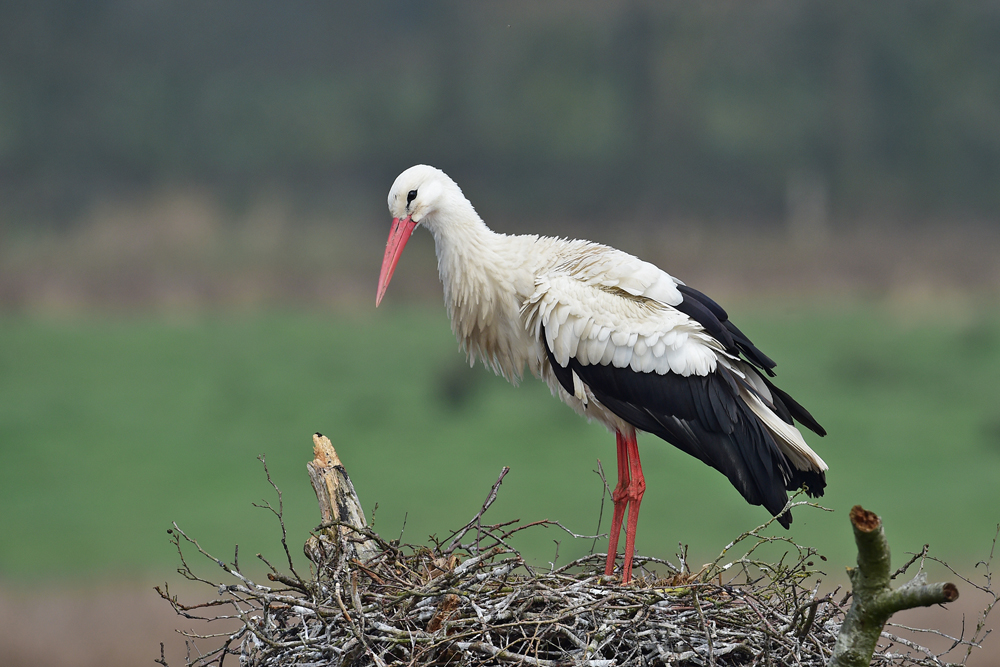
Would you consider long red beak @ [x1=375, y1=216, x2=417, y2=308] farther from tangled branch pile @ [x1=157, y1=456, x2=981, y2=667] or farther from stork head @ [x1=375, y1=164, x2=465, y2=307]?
tangled branch pile @ [x1=157, y1=456, x2=981, y2=667]

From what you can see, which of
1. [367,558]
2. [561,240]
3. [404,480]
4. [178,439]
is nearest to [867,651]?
[367,558]

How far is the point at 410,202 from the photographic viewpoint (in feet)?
13.9

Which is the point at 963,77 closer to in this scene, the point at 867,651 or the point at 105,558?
the point at 105,558

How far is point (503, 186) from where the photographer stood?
2466 cm

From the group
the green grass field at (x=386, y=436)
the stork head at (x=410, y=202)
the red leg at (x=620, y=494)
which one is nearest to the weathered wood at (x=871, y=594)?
the red leg at (x=620, y=494)

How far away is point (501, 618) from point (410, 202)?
1.68 m

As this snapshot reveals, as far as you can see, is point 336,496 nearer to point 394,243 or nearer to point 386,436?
point 394,243

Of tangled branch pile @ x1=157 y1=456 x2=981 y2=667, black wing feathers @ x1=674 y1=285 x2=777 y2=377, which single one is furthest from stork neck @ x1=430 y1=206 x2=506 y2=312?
tangled branch pile @ x1=157 y1=456 x2=981 y2=667

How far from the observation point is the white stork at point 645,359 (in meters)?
3.91

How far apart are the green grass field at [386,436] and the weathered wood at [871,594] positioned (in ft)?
55.2

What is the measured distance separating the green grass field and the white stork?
15.5 m

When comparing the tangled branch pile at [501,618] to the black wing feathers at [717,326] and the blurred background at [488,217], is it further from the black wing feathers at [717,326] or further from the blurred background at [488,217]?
the blurred background at [488,217]

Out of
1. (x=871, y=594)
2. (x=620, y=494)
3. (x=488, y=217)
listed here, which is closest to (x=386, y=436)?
(x=488, y=217)

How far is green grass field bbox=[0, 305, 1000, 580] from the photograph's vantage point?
2192 centimetres
